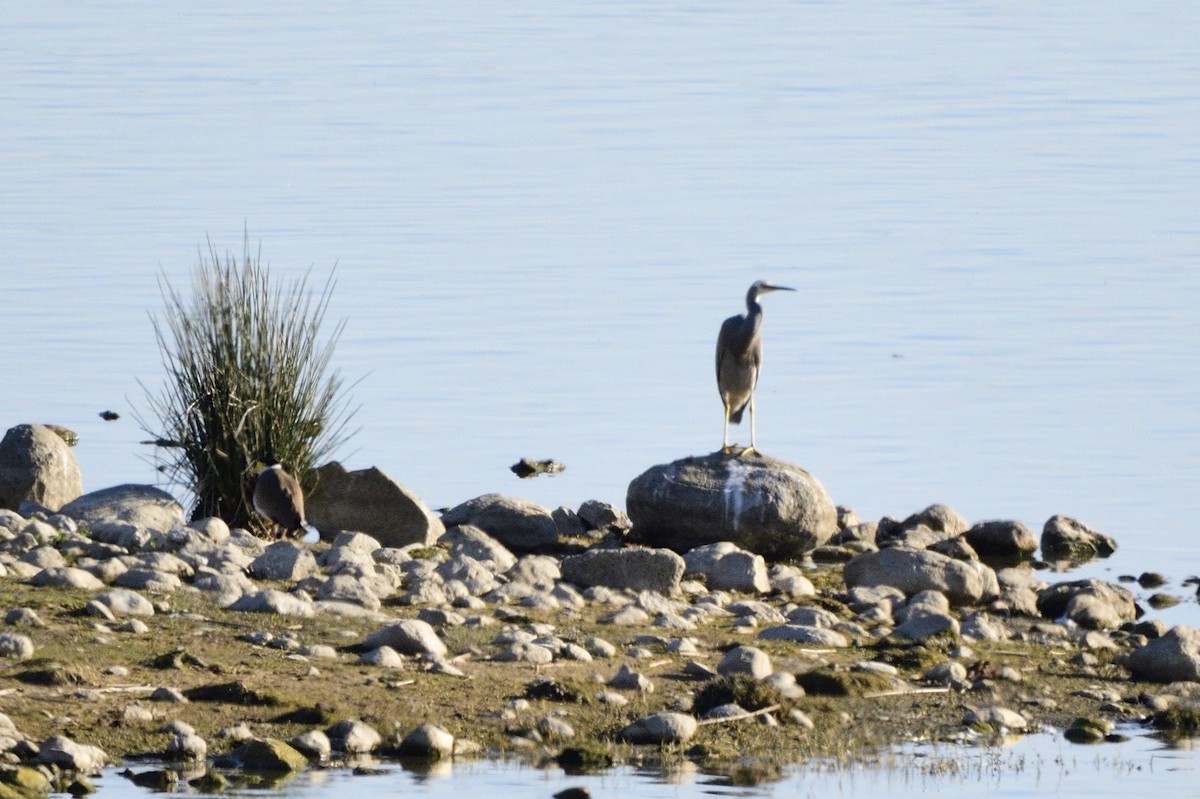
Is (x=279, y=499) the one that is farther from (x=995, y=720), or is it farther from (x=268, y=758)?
(x=995, y=720)

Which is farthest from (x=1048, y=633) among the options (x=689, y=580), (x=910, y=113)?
(x=910, y=113)

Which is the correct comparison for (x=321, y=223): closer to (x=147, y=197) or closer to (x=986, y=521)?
(x=147, y=197)

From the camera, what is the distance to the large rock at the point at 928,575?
13461 mm

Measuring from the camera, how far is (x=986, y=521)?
54.6ft

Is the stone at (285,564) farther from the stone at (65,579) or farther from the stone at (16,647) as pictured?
the stone at (16,647)

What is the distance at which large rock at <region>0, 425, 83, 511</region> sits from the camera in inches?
601

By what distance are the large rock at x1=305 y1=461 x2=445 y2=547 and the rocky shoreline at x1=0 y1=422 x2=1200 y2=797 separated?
0.03 m

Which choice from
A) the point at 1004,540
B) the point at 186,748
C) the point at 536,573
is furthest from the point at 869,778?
the point at 1004,540

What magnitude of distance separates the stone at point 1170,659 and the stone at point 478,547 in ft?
12.5

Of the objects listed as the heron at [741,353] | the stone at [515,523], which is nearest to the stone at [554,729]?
the stone at [515,523]

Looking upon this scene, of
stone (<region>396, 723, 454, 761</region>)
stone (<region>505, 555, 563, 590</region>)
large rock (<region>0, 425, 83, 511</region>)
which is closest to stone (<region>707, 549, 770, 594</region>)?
stone (<region>505, 555, 563, 590</region>)

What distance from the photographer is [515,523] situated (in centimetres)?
1564

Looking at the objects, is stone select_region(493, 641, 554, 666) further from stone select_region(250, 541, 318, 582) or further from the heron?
the heron

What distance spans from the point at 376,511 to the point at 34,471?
239 cm
